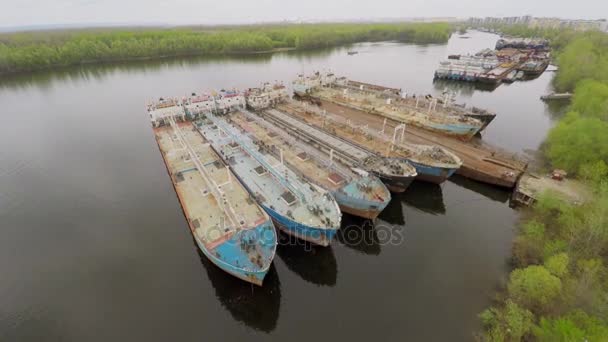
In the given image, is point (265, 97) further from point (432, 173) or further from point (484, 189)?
point (484, 189)

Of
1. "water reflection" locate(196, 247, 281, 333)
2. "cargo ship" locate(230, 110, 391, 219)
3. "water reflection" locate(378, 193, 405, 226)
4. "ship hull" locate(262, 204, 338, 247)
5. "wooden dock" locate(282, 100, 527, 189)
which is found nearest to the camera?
"water reflection" locate(196, 247, 281, 333)

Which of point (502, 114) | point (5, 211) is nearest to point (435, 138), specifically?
point (502, 114)

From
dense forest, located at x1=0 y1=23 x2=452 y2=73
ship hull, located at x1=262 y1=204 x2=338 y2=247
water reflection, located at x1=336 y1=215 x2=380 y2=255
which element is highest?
dense forest, located at x1=0 y1=23 x2=452 y2=73

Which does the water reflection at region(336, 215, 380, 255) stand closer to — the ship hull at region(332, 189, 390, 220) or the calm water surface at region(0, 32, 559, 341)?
the calm water surface at region(0, 32, 559, 341)

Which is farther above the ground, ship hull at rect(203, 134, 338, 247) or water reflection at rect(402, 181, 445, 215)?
ship hull at rect(203, 134, 338, 247)

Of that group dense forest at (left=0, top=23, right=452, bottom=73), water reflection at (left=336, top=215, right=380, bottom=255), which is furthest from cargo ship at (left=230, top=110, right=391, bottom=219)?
dense forest at (left=0, top=23, right=452, bottom=73)

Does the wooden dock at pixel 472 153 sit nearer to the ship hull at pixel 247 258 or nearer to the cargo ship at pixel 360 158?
the cargo ship at pixel 360 158

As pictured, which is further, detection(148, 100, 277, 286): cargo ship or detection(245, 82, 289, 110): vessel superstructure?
detection(245, 82, 289, 110): vessel superstructure
